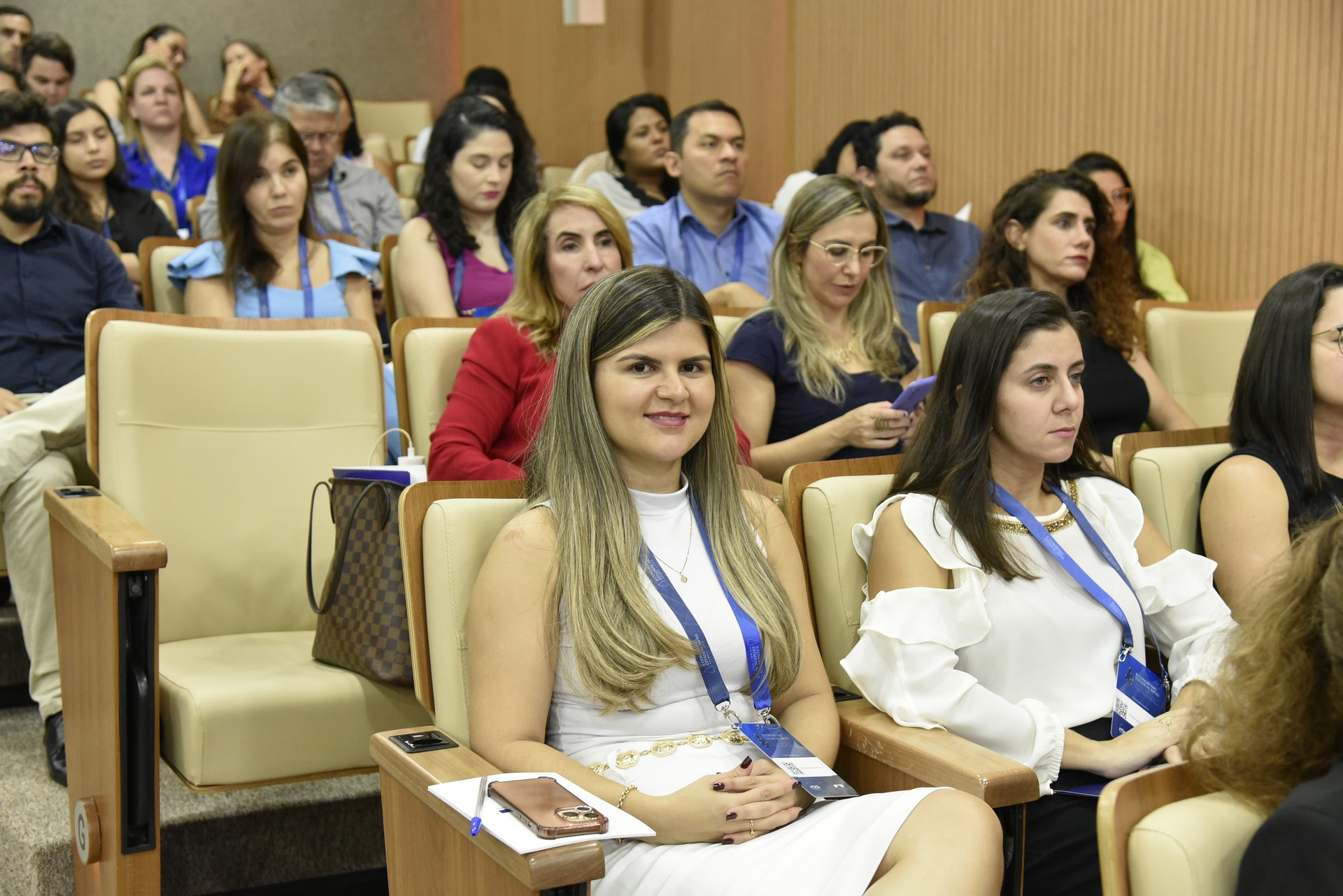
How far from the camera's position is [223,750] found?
183 centimetres

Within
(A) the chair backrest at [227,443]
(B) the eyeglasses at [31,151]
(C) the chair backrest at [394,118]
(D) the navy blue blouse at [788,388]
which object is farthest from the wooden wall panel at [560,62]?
(A) the chair backrest at [227,443]

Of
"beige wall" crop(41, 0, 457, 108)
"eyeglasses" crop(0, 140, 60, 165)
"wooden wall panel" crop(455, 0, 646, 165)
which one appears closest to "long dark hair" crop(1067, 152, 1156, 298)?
"eyeglasses" crop(0, 140, 60, 165)

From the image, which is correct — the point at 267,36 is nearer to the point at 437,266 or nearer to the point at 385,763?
the point at 437,266

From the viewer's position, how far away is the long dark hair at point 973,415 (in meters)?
1.77

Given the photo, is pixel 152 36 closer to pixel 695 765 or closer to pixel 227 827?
pixel 227 827

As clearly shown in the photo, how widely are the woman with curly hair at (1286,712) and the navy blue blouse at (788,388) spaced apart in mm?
1450

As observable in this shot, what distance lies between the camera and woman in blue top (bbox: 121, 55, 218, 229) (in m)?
4.76

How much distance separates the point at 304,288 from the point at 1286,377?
2148 millimetres

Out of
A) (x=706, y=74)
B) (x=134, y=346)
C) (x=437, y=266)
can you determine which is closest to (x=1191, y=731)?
(x=134, y=346)

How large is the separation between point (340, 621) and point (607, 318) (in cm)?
69

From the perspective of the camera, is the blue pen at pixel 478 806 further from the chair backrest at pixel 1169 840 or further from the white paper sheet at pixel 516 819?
the chair backrest at pixel 1169 840

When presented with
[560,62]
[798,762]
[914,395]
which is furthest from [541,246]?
[560,62]

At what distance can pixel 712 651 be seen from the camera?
161 centimetres

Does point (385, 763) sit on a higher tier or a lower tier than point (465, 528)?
lower
